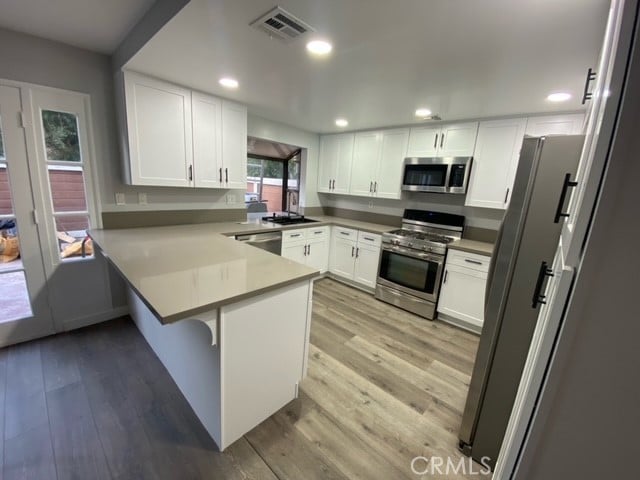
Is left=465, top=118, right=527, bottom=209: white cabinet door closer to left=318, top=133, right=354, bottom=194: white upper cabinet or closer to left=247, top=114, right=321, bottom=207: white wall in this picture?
left=318, top=133, right=354, bottom=194: white upper cabinet

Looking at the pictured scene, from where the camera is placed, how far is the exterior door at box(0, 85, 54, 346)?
2014 millimetres

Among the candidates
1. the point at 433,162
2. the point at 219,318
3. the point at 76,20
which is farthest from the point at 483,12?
the point at 76,20

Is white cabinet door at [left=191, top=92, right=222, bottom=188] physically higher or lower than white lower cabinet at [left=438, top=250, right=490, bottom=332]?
higher

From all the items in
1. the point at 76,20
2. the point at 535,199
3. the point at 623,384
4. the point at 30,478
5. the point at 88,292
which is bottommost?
the point at 30,478

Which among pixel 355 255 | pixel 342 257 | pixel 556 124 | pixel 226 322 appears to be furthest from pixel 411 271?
pixel 226 322

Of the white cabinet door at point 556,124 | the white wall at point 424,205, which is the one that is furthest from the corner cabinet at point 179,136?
the white cabinet door at point 556,124

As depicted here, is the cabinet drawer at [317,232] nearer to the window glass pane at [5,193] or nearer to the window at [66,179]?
the window at [66,179]

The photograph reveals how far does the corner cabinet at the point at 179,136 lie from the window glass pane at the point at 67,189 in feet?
1.40

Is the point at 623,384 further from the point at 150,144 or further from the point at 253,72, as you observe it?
the point at 150,144

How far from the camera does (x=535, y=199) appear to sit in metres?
1.28

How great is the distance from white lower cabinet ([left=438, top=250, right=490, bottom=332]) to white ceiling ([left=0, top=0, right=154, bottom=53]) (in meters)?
3.29

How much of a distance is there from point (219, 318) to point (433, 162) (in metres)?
2.99

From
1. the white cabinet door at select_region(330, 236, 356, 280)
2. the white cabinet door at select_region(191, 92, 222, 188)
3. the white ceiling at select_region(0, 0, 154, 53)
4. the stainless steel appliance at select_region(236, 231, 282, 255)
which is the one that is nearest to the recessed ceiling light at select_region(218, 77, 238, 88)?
the white cabinet door at select_region(191, 92, 222, 188)

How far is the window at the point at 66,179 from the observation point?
2.20m
